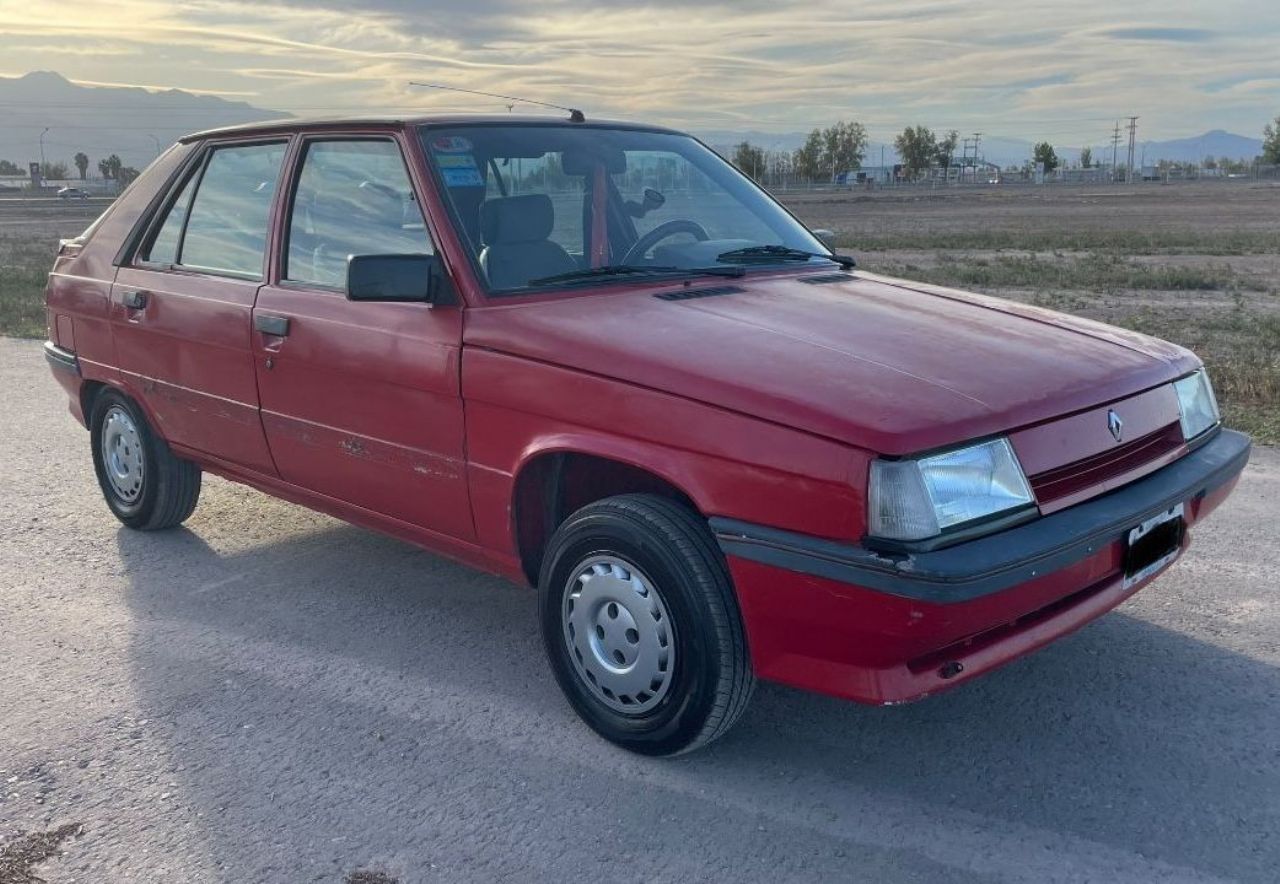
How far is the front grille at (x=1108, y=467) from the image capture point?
9.77 feet

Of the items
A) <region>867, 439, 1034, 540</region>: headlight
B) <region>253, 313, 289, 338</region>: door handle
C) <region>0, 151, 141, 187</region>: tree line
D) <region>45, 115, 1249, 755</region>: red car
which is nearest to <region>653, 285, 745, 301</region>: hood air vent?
<region>45, 115, 1249, 755</region>: red car

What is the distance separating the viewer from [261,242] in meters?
4.41

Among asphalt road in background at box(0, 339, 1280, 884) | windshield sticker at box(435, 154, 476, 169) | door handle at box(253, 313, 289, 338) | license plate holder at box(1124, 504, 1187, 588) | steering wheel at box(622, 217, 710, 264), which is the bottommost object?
asphalt road in background at box(0, 339, 1280, 884)

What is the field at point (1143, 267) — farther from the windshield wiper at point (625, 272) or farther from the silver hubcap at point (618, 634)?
the silver hubcap at point (618, 634)


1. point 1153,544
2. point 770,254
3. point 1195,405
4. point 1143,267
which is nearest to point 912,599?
point 1153,544

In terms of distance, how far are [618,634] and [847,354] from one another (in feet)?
3.25

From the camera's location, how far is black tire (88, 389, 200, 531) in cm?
517

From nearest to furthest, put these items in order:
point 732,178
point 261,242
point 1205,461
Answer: point 1205,461
point 261,242
point 732,178

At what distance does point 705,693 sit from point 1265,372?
6941mm

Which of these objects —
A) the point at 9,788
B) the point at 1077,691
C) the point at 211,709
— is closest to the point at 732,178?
the point at 1077,691

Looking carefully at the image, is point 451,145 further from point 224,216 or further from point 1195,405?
point 1195,405

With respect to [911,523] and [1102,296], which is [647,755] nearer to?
[911,523]

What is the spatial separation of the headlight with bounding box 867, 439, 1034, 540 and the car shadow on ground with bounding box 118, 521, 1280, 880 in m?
0.79

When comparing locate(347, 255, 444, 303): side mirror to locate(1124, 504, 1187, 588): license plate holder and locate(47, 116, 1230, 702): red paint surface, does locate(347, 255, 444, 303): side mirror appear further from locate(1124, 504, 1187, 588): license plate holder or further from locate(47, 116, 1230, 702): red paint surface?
locate(1124, 504, 1187, 588): license plate holder
